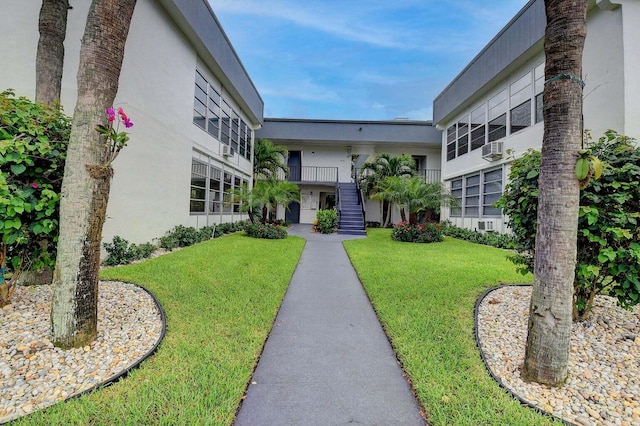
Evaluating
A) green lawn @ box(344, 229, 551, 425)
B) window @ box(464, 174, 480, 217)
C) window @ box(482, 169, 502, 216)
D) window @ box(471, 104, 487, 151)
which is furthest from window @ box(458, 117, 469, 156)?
green lawn @ box(344, 229, 551, 425)

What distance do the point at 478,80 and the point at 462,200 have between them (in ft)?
17.3

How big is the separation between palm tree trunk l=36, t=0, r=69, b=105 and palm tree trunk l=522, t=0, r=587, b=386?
20.4ft

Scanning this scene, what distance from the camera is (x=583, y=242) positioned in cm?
319

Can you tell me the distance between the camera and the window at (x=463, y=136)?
46.7 feet

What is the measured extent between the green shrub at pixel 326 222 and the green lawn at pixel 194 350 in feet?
Answer: 25.7

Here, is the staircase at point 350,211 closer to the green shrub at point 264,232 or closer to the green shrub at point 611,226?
the green shrub at point 264,232

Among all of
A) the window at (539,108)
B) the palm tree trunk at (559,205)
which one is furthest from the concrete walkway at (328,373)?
the window at (539,108)

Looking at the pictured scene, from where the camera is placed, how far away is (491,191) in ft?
39.2

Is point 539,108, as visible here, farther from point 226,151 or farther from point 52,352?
point 52,352

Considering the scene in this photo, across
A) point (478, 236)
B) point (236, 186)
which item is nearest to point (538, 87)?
point (478, 236)

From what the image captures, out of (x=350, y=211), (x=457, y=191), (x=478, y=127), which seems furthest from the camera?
(x=350, y=211)

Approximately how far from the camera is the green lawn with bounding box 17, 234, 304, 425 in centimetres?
198

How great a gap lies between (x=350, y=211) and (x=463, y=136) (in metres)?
6.73

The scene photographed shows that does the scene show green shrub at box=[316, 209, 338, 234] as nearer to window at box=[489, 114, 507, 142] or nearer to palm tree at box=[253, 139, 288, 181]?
palm tree at box=[253, 139, 288, 181]
